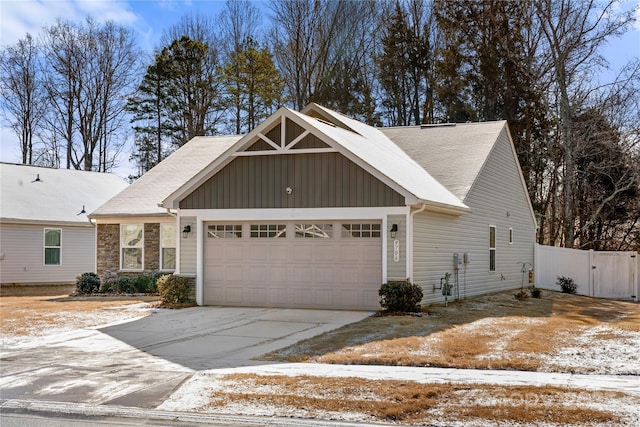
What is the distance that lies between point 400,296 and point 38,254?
680 inches

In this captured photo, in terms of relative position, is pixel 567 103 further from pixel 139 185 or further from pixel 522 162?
pixel 139 185

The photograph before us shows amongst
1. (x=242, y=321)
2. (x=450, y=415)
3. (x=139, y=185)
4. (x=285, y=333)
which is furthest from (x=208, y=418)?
(x=139, y=185)

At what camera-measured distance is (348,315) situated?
16.5 metres

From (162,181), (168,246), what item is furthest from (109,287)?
(162,181)

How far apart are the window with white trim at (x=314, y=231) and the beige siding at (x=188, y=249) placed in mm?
2983

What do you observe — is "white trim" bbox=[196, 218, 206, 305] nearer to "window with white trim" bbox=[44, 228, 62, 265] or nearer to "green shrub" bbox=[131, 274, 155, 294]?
"green shrub" bbox=[131, 274, 155, 294]

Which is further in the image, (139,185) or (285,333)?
(139,185)

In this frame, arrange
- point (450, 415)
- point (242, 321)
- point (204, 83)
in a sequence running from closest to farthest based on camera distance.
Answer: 1. point (450, 415)
2. point (242, 321)
3. point (204, 83)

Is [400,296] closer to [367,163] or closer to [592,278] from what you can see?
[367,163]

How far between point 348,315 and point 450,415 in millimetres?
8961

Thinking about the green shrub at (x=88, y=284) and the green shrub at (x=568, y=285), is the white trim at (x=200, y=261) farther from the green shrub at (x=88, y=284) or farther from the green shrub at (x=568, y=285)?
the green shrub at (x=568, y=285)

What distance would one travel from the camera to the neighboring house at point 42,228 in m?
27.3

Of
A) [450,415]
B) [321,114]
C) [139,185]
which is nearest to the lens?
Answer: [450,415]

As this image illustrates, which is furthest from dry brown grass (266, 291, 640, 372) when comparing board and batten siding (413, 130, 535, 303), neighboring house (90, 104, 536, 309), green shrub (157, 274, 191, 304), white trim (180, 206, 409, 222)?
green shrub (157, 274, 191, 304)
